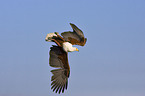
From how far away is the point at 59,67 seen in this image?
29.6ft

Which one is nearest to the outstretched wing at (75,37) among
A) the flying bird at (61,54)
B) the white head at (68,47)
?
the flying bird at (61,54)

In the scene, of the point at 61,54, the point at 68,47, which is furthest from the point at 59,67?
the point at 68,47

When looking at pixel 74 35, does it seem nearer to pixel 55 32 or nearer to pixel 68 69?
pixel 55 32

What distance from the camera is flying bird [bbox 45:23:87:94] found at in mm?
8594

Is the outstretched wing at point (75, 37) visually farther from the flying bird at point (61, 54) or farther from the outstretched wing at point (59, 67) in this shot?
the outstretched wing at point (59, 67)

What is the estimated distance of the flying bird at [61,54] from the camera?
859 centimetres

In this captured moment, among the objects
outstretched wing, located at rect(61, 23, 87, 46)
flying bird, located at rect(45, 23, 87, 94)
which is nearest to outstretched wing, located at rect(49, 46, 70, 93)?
flying bird, located at rect(45, 23, 87, 94)

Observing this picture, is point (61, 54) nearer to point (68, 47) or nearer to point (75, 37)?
point (68, 47)

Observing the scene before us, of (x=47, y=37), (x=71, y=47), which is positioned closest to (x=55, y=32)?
(x=47, y=37)

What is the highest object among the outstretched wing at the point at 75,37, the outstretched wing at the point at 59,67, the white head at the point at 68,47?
the outstretched wing at the point at 75,37

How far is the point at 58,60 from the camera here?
8.91m

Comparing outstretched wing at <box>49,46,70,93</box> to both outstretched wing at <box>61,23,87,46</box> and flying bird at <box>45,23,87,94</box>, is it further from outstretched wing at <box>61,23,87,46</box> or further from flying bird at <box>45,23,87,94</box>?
outstretched wing at <box>61,23,87,46</box>

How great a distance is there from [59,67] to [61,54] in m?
0.73

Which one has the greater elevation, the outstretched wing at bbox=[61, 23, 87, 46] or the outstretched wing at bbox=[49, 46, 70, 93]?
the outstretched wing at bbox=[61, 23, 87, 46]
